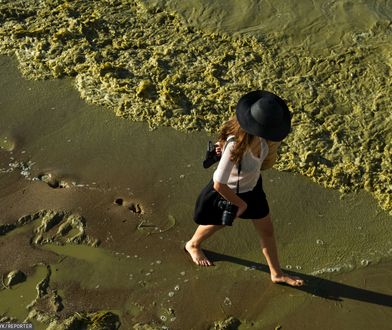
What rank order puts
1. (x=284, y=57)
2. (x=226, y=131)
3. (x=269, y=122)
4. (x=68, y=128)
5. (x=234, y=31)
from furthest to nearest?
1. (x=234, y=31)
2. (x=284, y=57)
3. (x=68, y=128)
4. (x=226, y=131)
5. (x=269, y=122)

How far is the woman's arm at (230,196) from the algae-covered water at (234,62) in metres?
1.47

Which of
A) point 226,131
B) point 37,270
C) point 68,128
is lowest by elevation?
point 37,270

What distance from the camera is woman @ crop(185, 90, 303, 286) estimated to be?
2.84 metres

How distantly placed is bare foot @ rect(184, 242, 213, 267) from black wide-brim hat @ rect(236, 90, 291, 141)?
1.39 metres

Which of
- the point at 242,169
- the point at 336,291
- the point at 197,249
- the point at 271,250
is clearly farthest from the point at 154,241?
the point at 336,291

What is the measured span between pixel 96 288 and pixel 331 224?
1.97m

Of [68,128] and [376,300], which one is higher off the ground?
[68,128]

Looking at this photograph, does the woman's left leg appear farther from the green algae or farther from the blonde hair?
the green algae

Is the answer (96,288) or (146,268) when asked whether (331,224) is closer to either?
(146,268)

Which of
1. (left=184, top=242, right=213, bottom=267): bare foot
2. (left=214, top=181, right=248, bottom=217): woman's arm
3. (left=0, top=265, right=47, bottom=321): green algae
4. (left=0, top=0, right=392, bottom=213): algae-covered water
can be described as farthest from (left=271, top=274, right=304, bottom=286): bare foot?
(left=0, top=265, right=47, bottom=321): green algae

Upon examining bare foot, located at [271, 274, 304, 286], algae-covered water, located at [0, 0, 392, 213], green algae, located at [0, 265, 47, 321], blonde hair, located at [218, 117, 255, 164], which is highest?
blonde hair, located at [218, 117, 255, 164]

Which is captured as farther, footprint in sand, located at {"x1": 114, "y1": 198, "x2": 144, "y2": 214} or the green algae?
footprint in sand, located at {"x1": 114, "y1": 198, "x2": 144, "y2": 214}

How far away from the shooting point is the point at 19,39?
6.15m

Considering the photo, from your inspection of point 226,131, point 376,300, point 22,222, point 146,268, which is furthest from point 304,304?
point 22,222
